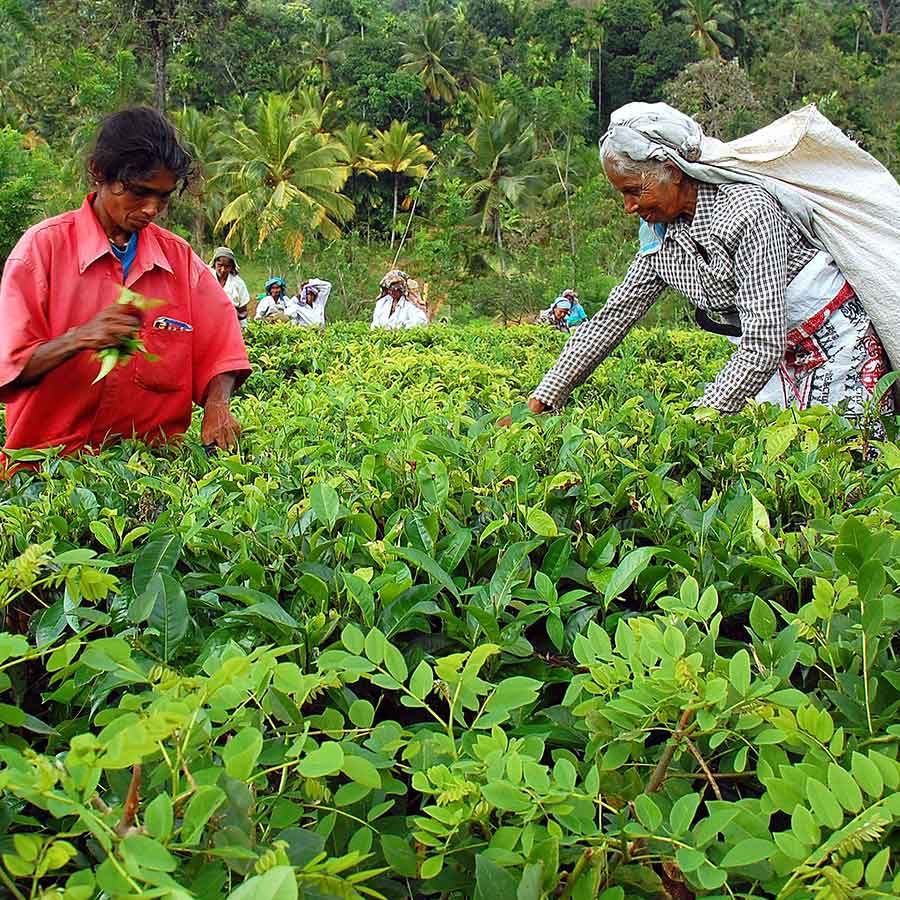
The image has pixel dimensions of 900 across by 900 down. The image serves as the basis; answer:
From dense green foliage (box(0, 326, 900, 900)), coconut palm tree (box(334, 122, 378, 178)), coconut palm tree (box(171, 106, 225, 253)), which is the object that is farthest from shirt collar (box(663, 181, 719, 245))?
coconut palm tree (box(334, 122, 378, 178))

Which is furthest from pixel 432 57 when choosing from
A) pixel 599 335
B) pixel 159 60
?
pixel 599 335

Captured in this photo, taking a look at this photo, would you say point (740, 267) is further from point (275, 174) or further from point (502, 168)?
point (502, 168)

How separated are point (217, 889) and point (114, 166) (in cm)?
227

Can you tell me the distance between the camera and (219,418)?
9.47ft

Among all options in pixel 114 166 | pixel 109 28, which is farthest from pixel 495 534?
pixel 109 28

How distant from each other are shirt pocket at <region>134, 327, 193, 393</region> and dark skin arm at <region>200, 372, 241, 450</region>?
10 centimetres

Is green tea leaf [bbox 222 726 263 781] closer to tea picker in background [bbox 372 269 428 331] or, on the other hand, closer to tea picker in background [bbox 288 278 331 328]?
tea picker in background [bbox 372 269 428 331]

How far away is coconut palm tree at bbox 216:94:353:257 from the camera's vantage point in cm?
3042

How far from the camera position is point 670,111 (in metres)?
2.88

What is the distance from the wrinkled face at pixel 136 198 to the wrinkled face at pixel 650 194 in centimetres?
127

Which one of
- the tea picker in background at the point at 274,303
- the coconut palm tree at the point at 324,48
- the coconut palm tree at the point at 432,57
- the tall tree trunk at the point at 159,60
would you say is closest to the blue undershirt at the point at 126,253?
the tea picker in background at the point at 274,303

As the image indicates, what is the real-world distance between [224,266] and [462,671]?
580 inches

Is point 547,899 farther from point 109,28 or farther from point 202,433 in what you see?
point 109,28

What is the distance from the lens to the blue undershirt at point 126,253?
285 centimetres
